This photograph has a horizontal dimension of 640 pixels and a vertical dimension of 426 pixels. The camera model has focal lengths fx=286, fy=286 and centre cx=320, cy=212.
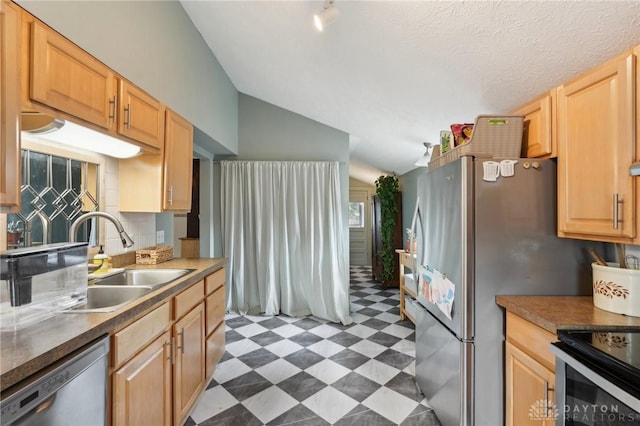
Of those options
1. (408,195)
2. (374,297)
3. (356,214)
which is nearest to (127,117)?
(374,297)

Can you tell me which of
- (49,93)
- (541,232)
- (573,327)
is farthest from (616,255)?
(49,93)

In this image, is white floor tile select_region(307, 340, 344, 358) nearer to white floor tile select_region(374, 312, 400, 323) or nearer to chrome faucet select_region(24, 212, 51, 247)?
white floor tile select_region(374, 312, 400, 323)

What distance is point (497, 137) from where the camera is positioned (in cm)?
153

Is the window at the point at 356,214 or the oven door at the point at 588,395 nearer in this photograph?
the oven door at the point at 588,395

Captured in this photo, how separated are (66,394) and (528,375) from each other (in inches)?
68.5

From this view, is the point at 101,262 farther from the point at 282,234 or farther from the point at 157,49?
the point at 282,234

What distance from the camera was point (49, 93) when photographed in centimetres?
111

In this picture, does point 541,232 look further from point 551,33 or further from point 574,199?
point 551,33

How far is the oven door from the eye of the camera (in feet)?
2.68

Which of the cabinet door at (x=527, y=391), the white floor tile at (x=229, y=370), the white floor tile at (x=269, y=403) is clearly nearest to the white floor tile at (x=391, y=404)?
the white floor tile at (x=269, y=403)

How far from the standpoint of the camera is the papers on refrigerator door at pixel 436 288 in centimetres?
157

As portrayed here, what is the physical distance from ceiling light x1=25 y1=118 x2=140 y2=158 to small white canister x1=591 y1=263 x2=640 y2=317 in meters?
2.45

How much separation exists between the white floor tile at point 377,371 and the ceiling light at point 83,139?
7.52 ft

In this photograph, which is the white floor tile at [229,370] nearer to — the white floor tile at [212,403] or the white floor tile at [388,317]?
the white floor tile at [212,403]
